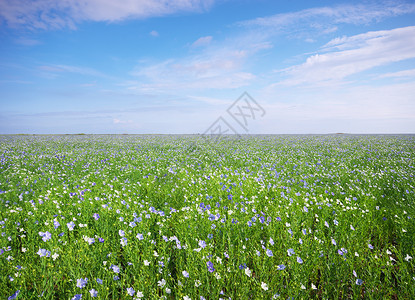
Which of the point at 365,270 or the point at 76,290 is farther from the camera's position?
the point at 365,270

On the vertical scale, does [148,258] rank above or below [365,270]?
above

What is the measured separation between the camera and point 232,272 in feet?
9.07

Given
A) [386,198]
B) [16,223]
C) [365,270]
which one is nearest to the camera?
[365,270]

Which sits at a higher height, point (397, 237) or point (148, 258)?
point (148, 258)

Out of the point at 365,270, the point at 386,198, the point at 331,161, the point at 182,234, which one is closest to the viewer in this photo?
the point at 365,270

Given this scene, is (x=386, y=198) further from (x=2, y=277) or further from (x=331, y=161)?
(x=2, y=277)

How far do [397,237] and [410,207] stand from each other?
64.2 inches

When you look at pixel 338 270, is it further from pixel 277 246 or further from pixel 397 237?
pixel 397 237

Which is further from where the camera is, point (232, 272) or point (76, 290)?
point (232, 272)

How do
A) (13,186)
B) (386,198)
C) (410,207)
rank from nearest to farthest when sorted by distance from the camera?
(410,207), (386,198), (13,186)

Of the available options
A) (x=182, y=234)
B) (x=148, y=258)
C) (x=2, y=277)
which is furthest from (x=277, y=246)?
(x=2, y=277)

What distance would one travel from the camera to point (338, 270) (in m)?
2.93

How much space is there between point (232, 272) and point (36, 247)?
3.17m

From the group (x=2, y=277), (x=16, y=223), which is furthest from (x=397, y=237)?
(x=16, y=223)
